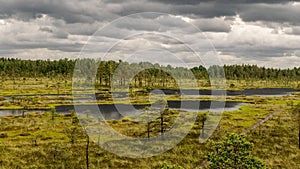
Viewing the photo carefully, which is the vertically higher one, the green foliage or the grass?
the green foliage

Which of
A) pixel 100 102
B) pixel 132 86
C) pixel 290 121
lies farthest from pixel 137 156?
pixel 132 86

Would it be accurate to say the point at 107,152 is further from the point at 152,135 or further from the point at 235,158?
the point at 235,158

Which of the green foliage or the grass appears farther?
the grass

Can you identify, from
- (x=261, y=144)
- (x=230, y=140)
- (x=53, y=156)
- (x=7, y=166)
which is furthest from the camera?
(x=261, y=144)

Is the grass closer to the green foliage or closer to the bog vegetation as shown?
the bog vegetation

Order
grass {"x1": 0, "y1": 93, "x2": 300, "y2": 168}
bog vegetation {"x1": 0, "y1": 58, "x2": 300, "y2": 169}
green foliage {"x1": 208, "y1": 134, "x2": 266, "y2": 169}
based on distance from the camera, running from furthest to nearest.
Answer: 1. grass {"x1": 0, "y1": 93, "x2": 300, "y2": 168}
2. bog vegetation {"x1": 0, "y1": 58, "x2": 300, "y2": 169}
3. green foliage {"x1": 208, "y1": 134, "x2": 266, "y2": 169}

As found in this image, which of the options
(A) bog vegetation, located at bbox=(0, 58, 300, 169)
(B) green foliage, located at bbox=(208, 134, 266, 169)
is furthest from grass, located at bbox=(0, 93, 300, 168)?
(B) green foliage, located at bbox=(208, 134, 266, 169)

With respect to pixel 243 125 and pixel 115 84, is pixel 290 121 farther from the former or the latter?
pixel 115 84

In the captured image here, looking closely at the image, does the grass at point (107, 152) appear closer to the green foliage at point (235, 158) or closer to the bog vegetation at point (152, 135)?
the bog vegetation at point (152, 135)

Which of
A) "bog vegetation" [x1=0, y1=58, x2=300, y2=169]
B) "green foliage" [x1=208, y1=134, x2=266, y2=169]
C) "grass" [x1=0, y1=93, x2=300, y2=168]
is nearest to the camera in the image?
"green foliage" [x1=208, y1=134, x2=266, y2=169]

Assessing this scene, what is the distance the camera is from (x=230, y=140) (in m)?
26.4

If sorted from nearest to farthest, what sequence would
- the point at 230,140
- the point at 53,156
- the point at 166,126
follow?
the point at 230,140 < the point at 53,156 < the point at 166,126

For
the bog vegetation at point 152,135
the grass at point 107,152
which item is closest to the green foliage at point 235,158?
the bog vegetation at point 152,135

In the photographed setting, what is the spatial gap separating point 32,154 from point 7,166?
5.08 m
